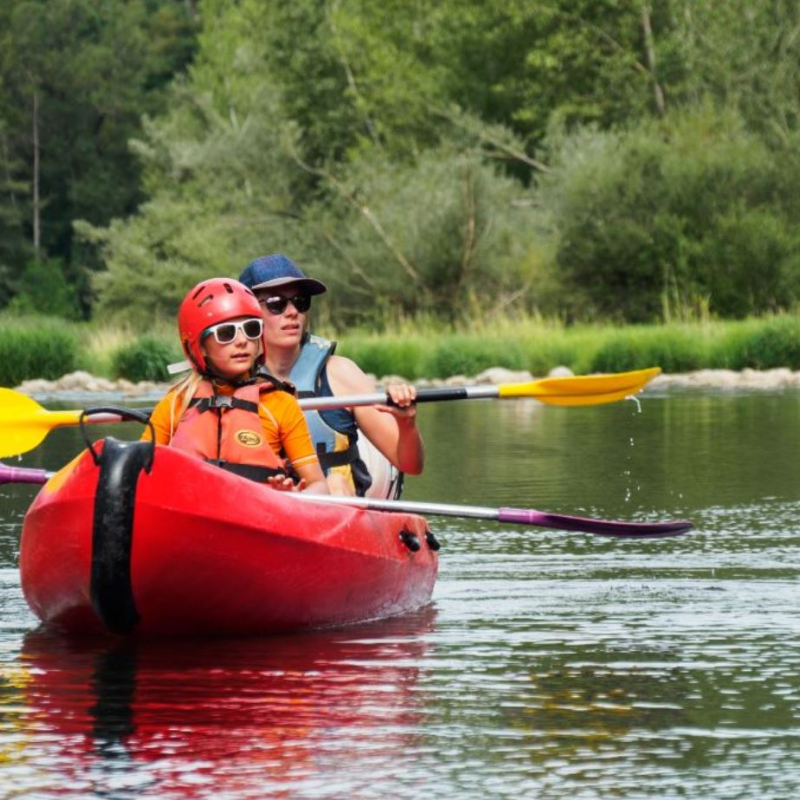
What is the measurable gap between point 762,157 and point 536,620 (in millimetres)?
29421

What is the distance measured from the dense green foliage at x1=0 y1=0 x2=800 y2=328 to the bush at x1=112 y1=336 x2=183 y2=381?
19.8ft

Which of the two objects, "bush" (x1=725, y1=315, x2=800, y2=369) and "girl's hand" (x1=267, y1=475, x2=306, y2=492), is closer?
"girl's hand" (x1=267, y1=475, x2=306, y2=492)

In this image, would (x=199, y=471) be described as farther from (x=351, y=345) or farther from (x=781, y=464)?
(x=351, y=345)

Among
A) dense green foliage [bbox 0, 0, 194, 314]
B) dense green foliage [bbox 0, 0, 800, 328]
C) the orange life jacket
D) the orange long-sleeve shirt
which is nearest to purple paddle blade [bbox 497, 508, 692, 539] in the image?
the orange long-sleeve shirt

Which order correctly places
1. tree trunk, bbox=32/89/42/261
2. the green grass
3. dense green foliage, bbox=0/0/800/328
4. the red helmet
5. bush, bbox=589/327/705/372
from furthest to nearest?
tree trunk, bbox=32/89/42/261, dense green foliage, bbox=0/0/800/328, the green grass, bush, bbox=589/327/705/372, the red helmet

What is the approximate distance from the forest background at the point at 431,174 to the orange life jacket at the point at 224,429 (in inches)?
867

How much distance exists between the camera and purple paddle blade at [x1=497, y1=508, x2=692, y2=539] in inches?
321

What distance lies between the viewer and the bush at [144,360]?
104ft

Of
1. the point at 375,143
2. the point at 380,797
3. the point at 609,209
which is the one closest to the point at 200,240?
the point at 375,143

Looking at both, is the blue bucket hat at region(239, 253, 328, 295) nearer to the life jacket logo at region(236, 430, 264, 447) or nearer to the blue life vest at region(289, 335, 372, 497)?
the blue life vest at region(289, 335, 372, 497)

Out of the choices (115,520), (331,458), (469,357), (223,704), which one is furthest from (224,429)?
(469,357)

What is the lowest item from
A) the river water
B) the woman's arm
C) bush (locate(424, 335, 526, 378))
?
the river water

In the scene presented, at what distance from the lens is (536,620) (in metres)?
8.09

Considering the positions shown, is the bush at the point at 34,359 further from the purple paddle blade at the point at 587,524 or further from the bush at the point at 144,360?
the purple paddle blade at the point at 587,524
